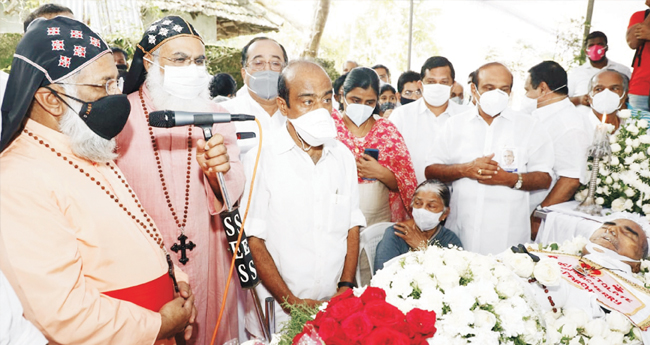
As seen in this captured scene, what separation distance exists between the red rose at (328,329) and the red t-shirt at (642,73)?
6280mm

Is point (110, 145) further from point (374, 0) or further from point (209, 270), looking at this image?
point (374, 0)

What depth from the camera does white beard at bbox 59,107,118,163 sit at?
1.65 m

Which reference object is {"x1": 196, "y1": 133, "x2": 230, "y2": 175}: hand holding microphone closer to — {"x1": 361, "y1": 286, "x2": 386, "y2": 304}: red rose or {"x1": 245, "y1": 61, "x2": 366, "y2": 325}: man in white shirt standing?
{"x1": 245, "y1": 61, "x2": 366, "y2": 325}: man in white shirt standing

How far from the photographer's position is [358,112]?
364 cm

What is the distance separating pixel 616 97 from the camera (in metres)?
4.20

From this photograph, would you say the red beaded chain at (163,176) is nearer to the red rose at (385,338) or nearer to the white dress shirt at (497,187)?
the red rose at (385,338)

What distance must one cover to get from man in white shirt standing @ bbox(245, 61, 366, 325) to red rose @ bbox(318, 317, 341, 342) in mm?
1084

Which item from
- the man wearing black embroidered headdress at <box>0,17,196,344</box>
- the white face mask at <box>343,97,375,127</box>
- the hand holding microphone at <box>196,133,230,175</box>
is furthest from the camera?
the white face mask at <box>343,97,375,127</box>

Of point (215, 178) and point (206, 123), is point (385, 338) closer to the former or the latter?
point (206, 123)

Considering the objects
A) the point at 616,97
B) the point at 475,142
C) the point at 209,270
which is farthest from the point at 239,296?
the point at 616,97

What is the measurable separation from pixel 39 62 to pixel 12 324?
3.09ft

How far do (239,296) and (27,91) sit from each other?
6.79ft

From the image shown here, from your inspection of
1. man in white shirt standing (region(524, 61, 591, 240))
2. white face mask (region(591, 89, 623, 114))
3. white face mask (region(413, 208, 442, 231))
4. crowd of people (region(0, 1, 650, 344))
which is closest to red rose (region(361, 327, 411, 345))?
crowd of people (region(0, 1, 650, 344))

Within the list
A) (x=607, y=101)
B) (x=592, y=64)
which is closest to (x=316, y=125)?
(x=607, y=101)
